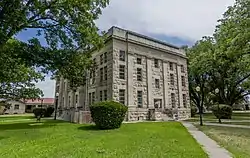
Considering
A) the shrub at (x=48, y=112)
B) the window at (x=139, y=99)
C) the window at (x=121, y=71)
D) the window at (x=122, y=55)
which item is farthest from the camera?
the shrub at (x=48, y=112)

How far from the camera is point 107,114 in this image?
1407 centimetres

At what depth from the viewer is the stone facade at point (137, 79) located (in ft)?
71.1

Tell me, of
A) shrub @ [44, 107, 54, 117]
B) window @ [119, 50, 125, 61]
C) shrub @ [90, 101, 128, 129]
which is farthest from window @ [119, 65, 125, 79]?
shrub @ [44, 107, 54, 117]

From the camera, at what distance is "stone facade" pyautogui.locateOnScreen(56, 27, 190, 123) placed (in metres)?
21.7

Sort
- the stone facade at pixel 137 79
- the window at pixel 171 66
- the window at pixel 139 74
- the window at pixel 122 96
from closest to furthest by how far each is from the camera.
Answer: the window at pixel 122 96, the stone facade at pixel 137 79, the window at pixel 139 74, the window at pixel 171 66

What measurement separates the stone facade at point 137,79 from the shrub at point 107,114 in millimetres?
4706

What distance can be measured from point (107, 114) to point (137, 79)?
9.70 meters

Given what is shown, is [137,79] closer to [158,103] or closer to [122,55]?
[122,55]

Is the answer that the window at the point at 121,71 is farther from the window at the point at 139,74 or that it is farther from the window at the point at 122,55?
the window at the point at 139,74

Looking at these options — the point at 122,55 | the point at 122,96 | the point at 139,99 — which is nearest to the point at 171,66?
the point at 139,99

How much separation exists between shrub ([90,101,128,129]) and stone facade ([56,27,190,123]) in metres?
4.71

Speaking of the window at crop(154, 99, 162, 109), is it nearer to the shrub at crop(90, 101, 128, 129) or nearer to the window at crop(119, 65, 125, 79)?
the window at crop(119, 65, 125, 79)

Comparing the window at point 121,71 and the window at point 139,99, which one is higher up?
the window at point 121,71

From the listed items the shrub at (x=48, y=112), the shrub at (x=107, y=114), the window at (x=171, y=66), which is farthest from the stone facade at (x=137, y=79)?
the shrub at (x=48, y=112)
